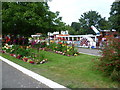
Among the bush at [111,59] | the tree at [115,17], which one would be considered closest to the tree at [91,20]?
the tree at [115,17]

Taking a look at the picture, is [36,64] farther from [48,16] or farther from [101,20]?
[101,20]

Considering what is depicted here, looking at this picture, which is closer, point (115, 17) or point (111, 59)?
point (111, 59)

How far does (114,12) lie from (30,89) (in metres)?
28.7

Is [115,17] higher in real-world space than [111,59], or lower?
higher

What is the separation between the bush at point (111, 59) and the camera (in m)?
4.56

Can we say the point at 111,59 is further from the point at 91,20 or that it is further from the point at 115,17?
the point at 91,20

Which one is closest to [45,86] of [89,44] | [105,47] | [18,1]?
[105,47]

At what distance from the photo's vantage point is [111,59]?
15.7 ft

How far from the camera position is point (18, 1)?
10.3m

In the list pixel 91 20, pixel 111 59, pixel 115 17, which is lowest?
pixel 111 59

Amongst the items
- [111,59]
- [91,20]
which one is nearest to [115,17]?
[111,59]

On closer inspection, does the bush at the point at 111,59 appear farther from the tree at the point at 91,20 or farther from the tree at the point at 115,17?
the tree at the point at 91,20

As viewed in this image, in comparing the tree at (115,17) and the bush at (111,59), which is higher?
the tree at (115,17)

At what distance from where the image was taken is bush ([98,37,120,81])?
15.0 ft
